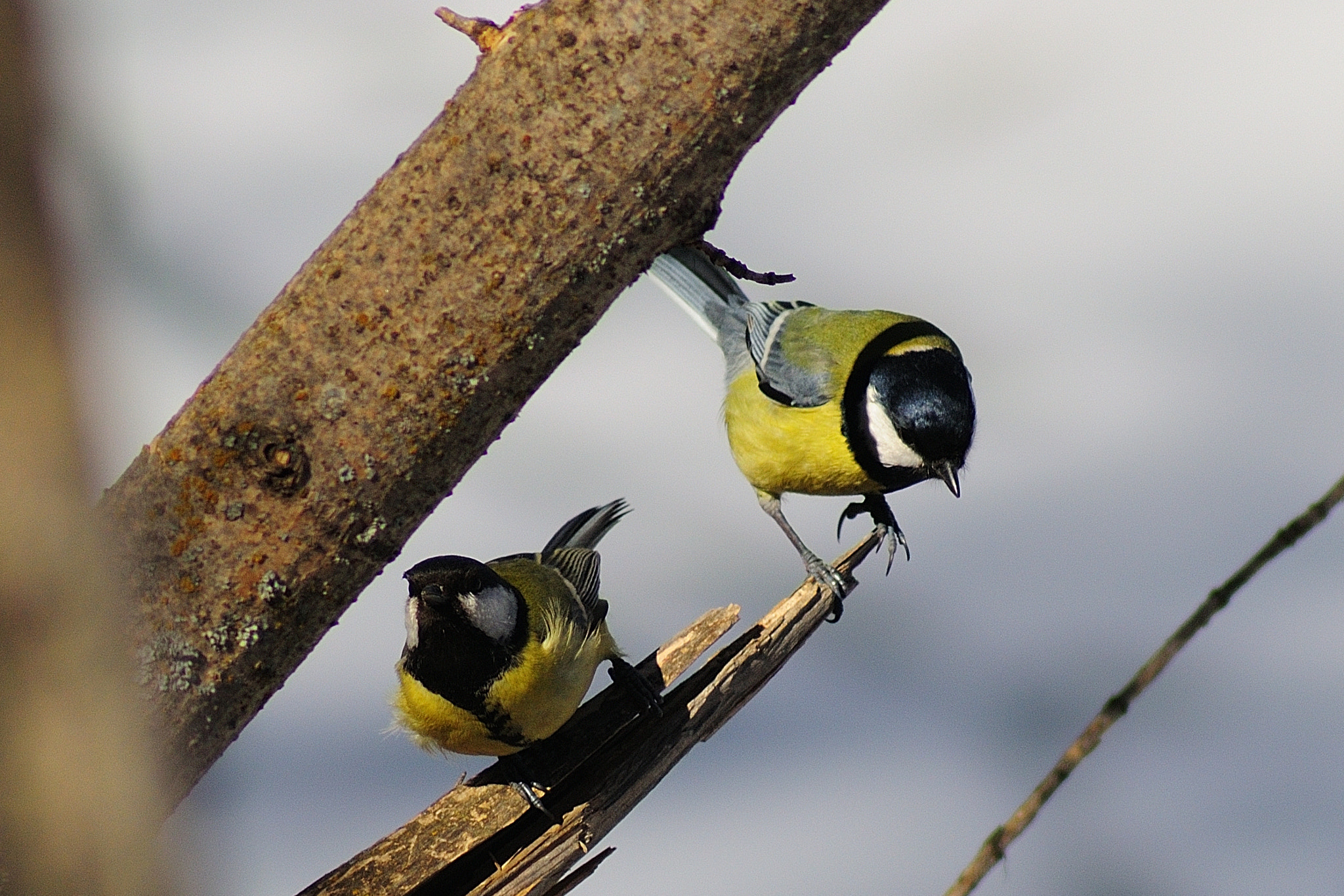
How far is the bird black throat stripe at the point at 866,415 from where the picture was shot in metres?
1.62

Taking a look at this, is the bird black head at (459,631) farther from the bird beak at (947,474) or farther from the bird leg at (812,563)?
the bird beak at (947,474)

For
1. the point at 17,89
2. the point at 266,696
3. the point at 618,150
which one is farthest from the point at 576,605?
the point at 17,89

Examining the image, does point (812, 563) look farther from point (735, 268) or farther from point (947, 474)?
point (735, 268)

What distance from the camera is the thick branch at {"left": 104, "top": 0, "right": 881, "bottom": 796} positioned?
0.62 m

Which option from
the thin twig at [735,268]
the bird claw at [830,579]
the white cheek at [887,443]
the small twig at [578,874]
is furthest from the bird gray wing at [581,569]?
the thin twig at [735,268]

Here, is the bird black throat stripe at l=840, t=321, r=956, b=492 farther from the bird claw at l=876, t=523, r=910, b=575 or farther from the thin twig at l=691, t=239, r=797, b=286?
the thin twig at l=691, t=239, r=797, b=286

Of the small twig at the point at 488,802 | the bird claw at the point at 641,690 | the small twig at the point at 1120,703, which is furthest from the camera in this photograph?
the bird claw at the point at 641,690

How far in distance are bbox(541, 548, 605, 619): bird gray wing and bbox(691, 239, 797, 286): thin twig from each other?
71cm

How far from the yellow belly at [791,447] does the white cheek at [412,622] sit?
0.60 meters

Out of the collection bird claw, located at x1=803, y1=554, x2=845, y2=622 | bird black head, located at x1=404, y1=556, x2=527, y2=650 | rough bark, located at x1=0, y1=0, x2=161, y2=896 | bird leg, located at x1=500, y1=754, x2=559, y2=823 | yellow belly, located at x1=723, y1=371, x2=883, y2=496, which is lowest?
bird leg, located at x1=500, y1=754, x2=559, y2=823

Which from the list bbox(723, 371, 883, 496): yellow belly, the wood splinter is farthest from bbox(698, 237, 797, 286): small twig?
bbox(723, 371, 883, 496): yellow belly

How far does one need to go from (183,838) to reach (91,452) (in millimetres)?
115

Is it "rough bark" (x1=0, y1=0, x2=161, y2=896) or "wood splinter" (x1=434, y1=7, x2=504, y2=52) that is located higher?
"wood splinter" (x1=434, y1=7, x2=504, y2=52)

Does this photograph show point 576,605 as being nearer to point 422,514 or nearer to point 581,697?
point 581,697
